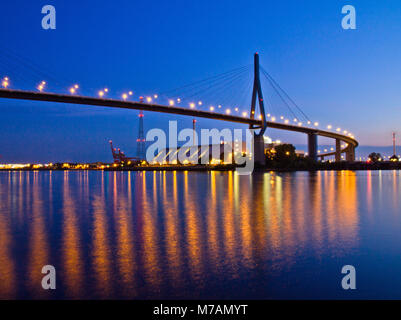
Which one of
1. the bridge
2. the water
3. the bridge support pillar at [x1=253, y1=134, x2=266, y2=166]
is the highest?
the bridge

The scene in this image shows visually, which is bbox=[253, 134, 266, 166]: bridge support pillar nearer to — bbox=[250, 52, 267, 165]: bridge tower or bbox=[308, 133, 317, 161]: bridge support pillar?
bbox=[250, 52, 267, 165]: bridge tower

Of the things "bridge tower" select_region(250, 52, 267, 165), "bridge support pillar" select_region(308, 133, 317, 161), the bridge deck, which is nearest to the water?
the bridge deck

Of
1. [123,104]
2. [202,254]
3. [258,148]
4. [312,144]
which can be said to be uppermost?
[123,104]

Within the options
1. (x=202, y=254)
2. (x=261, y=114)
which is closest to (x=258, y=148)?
(x=261, y=114)

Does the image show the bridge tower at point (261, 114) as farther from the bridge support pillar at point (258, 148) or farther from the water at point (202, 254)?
the water at point (202, 254)

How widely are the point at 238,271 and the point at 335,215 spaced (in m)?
7.10

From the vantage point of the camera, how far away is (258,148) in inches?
2199

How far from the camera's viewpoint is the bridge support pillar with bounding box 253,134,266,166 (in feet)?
177

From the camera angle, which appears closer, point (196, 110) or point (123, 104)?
point (123, 104)

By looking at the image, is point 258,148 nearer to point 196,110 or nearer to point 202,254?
point 196,110

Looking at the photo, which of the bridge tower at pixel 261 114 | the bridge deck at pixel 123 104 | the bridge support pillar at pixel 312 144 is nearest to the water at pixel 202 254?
the bridge deck at pixel 123 104

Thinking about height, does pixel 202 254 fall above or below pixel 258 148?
below
